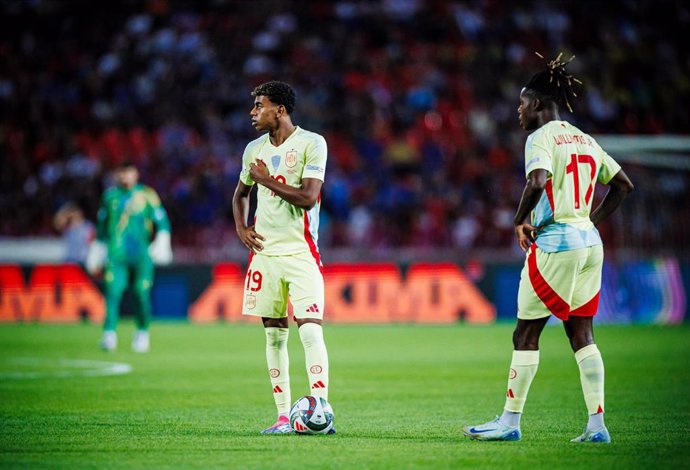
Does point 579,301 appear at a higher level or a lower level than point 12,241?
lower

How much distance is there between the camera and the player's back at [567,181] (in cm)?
749

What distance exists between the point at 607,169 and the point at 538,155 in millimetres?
702

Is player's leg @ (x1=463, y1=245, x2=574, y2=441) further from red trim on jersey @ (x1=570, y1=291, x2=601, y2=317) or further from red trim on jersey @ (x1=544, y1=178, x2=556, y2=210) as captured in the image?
red trim on jersey @ (x1=544, y1=178, x2=556, y2=210)

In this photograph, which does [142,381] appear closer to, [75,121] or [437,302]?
[437,302]

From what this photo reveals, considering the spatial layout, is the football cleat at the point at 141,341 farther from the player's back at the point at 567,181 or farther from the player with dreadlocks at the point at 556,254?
the player's back at the point at 567,181

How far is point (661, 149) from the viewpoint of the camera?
845 inches

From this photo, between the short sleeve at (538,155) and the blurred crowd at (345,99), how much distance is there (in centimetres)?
1566

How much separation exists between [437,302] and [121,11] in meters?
14.6

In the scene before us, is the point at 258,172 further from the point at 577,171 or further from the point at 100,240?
the point at 100,240

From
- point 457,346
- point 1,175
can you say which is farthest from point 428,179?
point 1,175

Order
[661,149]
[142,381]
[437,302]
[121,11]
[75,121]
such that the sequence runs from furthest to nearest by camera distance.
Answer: [121,11] → [75,121] → [437,302] → [661,149] → [142,381]

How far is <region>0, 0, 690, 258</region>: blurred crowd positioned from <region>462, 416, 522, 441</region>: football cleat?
15.6m

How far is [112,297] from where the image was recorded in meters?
16.4

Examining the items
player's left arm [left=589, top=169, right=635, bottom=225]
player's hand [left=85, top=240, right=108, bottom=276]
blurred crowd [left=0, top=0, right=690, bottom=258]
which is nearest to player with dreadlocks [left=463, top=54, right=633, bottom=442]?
player's left arm [left=589, top=169, right=635, bottom=225]
